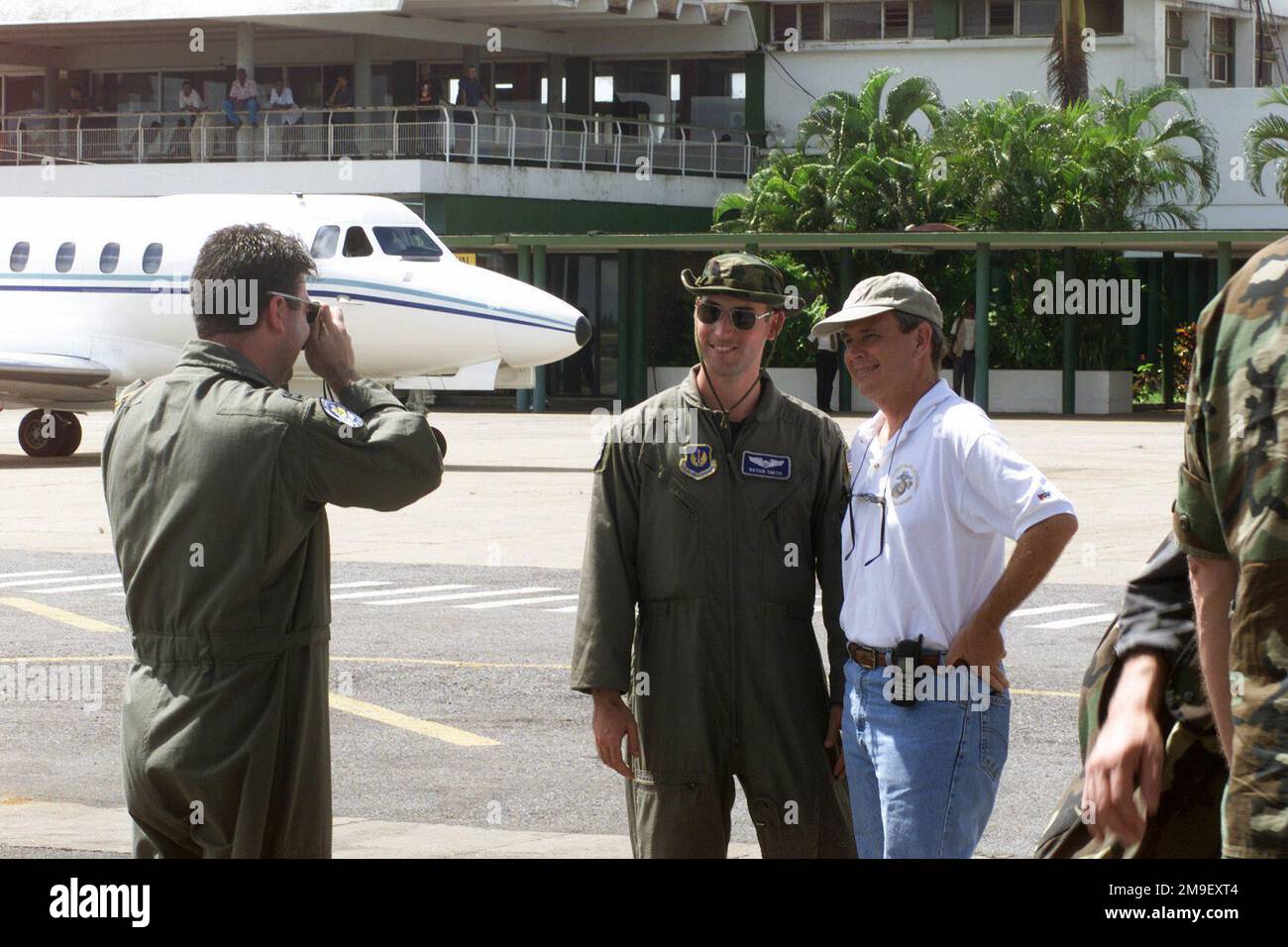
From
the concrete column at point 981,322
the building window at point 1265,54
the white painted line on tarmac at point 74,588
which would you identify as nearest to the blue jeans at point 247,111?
the concrete column at point 981,322

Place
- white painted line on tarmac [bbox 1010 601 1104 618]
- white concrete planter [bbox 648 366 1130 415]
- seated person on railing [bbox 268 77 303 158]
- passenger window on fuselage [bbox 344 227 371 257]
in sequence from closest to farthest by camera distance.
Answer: white painted line on tarmac [bbox 1010 601 1104 618], passenger window on fuselage [bbox 344 227 371 257], white concrete planter [bbox 648 366 1130 415], seated person on railing [bbox 268 77 303 158]

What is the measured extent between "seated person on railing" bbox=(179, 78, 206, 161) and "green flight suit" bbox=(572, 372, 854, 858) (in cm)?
4269

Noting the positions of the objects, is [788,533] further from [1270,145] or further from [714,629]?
[1270,145]

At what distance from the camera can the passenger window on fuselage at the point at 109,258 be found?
26891 millimetres

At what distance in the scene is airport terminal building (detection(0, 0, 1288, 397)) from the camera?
45750 mm

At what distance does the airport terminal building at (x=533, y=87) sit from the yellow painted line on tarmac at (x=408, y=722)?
112 ft

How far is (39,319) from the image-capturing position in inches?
1080

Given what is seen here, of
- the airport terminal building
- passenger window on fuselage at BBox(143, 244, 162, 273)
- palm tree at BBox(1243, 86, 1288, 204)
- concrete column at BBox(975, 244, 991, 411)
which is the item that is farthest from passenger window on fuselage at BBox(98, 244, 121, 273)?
palm tree at BBox(1243, 86, 1288, 204)

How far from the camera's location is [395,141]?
44781mm

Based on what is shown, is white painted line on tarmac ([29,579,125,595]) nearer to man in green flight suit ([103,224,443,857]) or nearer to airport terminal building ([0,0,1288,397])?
man in green flight suit ([103,224,443,857])

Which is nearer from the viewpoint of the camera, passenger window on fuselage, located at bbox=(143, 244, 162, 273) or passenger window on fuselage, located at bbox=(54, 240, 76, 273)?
passenger window on fuselage, located at bbox=(143, 244, 162, 273)

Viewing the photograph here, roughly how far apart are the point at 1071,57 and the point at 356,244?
23.4m
